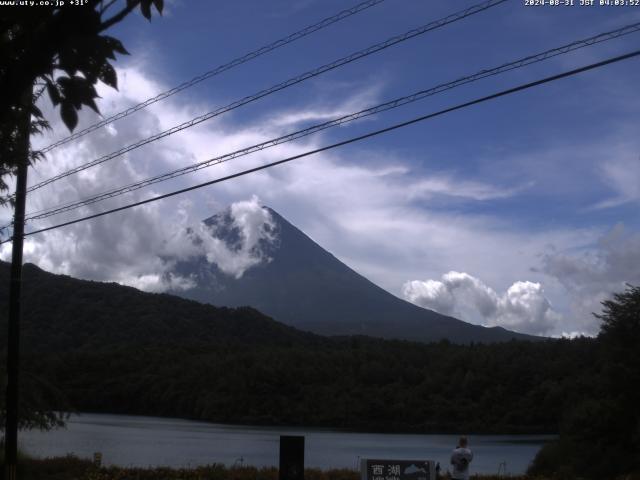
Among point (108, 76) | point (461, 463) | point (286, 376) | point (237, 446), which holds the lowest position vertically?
point (237, 446)

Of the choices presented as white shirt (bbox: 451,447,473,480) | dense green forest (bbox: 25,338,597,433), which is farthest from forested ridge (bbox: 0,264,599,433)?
white shirt (bbox: 451,447,473,480)

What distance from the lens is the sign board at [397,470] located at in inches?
578

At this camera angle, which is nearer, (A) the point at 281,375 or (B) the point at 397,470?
(B) the point at 397,470

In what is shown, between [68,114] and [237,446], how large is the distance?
4943 cm

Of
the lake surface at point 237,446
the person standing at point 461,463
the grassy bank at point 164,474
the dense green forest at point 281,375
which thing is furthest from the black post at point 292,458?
the dense green forest at point 281,375

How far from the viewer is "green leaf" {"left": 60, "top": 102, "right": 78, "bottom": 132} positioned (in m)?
3.98

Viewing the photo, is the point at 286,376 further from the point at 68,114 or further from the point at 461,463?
the point at 68,114

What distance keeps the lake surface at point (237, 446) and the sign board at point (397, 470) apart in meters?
19.4

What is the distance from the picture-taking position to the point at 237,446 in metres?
51.4

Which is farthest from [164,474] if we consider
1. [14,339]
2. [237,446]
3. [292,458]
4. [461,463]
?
[237,446]

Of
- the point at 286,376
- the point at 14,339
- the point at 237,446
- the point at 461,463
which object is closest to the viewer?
the point at 461,463

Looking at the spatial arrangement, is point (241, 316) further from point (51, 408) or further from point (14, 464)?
point (14, 464)

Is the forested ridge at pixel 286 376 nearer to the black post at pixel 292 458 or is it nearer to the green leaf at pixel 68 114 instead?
the black post at pixel 292 458

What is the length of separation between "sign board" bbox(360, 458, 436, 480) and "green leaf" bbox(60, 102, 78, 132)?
11715mm
